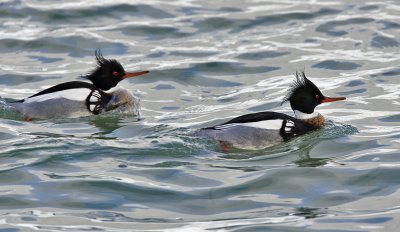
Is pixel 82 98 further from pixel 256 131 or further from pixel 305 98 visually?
pixel 305 98

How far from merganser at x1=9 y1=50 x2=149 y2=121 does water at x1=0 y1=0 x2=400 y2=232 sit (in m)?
0.15

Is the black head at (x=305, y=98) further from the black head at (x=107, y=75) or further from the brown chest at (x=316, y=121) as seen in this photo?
the black head at (x=107, y=75)

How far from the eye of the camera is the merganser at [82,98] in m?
12.0

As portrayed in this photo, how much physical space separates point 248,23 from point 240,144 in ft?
23.6

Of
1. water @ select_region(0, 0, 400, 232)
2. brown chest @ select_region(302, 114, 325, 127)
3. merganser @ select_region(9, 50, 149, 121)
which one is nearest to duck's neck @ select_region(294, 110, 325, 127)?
brown chest @ select_region(302, 114, 325, 127)

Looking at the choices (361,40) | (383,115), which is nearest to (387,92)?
(383,115)

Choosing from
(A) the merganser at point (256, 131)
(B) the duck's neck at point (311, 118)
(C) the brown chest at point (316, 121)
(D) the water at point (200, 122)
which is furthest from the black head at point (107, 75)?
(C) the brown chest at point (316, 121)

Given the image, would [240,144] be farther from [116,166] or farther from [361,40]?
[361,40]

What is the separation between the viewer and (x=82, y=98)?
12.2 metres

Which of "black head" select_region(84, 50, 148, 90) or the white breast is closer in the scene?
the white breast

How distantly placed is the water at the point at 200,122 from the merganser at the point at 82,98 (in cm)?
15

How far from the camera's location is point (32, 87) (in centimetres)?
1412

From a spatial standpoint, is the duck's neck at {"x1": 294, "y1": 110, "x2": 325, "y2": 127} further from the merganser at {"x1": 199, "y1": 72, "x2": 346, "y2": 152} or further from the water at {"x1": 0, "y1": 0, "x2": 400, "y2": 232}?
the merganser at {"x1": 199, "y1": 72, "x2": 346, "y2": 152}

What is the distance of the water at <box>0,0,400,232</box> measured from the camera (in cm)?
844
